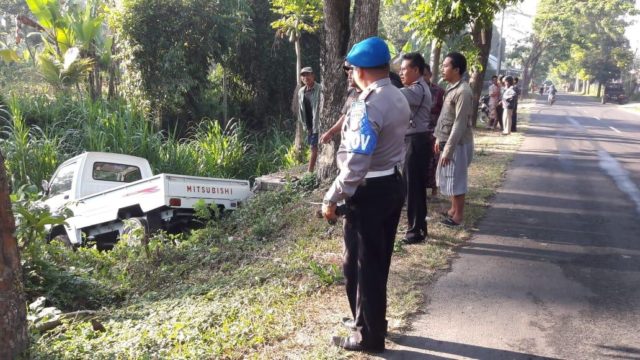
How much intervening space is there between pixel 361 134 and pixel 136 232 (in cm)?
497

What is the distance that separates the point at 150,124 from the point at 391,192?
46.4 ft

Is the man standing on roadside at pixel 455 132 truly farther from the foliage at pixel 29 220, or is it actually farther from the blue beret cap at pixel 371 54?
the foliage at pixel 29 220

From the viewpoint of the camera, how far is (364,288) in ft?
11.8

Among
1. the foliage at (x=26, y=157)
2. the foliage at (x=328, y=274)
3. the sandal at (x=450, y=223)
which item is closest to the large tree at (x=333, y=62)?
the sandal at (x=450, y=223)

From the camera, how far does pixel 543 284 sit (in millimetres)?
5020

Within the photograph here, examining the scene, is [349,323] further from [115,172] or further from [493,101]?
[493,101]

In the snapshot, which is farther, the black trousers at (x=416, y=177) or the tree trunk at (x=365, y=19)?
the tree trunk at (x=365, y=19)

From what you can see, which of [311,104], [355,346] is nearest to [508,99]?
[311,104]

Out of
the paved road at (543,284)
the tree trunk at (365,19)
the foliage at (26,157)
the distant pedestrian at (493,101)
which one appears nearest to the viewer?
the paved road at (543,284)

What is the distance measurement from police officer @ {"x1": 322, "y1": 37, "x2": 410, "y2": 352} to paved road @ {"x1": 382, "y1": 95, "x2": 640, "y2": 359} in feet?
1.43

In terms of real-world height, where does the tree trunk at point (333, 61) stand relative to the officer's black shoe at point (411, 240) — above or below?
above

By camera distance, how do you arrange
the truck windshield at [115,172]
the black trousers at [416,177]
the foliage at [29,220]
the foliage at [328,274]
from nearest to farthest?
the foliage at [328,274] → the foliage at [29,220] → the black trousers at [416,177] → the truck windshield at [115,172]

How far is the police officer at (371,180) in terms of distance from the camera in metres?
3.36

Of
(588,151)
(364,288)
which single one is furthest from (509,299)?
(588,151)
